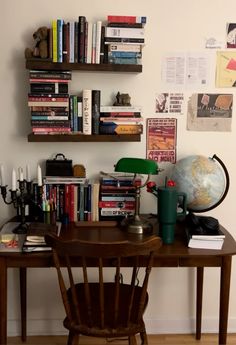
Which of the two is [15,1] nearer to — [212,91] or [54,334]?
[212,91]

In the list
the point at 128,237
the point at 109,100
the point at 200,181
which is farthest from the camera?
the point at 109,100

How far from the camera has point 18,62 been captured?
2.38m

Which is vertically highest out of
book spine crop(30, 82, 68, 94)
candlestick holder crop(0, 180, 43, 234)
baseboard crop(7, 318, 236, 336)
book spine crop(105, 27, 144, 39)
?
book spine crop(105, 27, 144, 39)

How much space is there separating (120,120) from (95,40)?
45 cm

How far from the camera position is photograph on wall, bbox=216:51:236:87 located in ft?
7.97

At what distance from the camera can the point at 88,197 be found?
7.74ft

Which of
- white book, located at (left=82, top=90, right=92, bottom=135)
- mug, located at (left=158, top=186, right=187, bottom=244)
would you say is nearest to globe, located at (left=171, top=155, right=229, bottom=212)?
mug, located at (left=158, top=186, right=187, bottom=244)

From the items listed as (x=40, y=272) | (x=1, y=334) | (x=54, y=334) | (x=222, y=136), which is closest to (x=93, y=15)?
(x=222, y=136)

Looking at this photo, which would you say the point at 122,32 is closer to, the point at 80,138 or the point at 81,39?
the point at 81,39

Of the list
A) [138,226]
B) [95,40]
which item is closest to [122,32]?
[95,40]

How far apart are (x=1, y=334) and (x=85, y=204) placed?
79cm

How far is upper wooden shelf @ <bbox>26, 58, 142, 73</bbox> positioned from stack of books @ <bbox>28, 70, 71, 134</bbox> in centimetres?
4

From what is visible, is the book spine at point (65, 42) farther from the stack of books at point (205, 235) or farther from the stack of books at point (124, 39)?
the stack of books at point (205, 235)

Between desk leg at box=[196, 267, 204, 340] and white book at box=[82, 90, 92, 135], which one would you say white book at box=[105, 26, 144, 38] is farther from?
desk leg at box=[196, 267, 204, 340]
